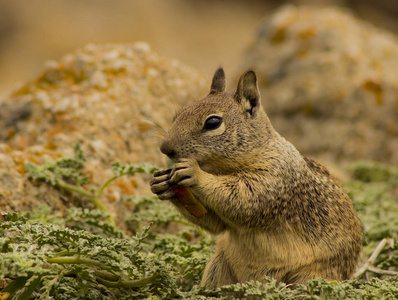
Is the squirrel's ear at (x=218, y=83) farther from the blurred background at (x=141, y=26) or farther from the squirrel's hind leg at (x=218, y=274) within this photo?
the blurred background at (x=141, y=26)

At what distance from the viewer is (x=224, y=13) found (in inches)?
938

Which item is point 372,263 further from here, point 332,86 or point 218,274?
point 332,86

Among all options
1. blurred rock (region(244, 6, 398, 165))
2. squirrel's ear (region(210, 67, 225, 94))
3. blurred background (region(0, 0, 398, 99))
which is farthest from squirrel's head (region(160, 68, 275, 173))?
blurred background (region(0, 0, 398, 99))

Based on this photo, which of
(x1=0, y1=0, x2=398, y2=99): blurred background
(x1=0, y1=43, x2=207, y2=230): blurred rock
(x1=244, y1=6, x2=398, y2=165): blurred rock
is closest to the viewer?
(x1=0, y1=43, x2=207, y2=230): blurred rock

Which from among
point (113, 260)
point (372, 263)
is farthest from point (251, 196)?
point (372, 263)

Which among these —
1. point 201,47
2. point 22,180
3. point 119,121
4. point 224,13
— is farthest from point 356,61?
point 224,13

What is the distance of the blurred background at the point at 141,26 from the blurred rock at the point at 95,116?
1196 centimetres

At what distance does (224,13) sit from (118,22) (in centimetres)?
529

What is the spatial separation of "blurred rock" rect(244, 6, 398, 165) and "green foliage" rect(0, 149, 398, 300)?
4.52 metres

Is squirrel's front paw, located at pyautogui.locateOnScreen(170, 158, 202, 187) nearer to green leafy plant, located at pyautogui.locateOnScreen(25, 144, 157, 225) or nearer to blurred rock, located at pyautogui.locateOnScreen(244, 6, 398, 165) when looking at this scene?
green leafy plant, located at pyautogui.locateOnScreen(25, 144, 157, 225)

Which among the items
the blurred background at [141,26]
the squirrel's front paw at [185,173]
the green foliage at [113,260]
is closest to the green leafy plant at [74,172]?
the green foliage at [113,260]

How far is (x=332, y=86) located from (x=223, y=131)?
648 centimetres

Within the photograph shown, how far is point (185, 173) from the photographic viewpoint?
352cm

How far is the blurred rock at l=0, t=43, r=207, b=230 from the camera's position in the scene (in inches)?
185
